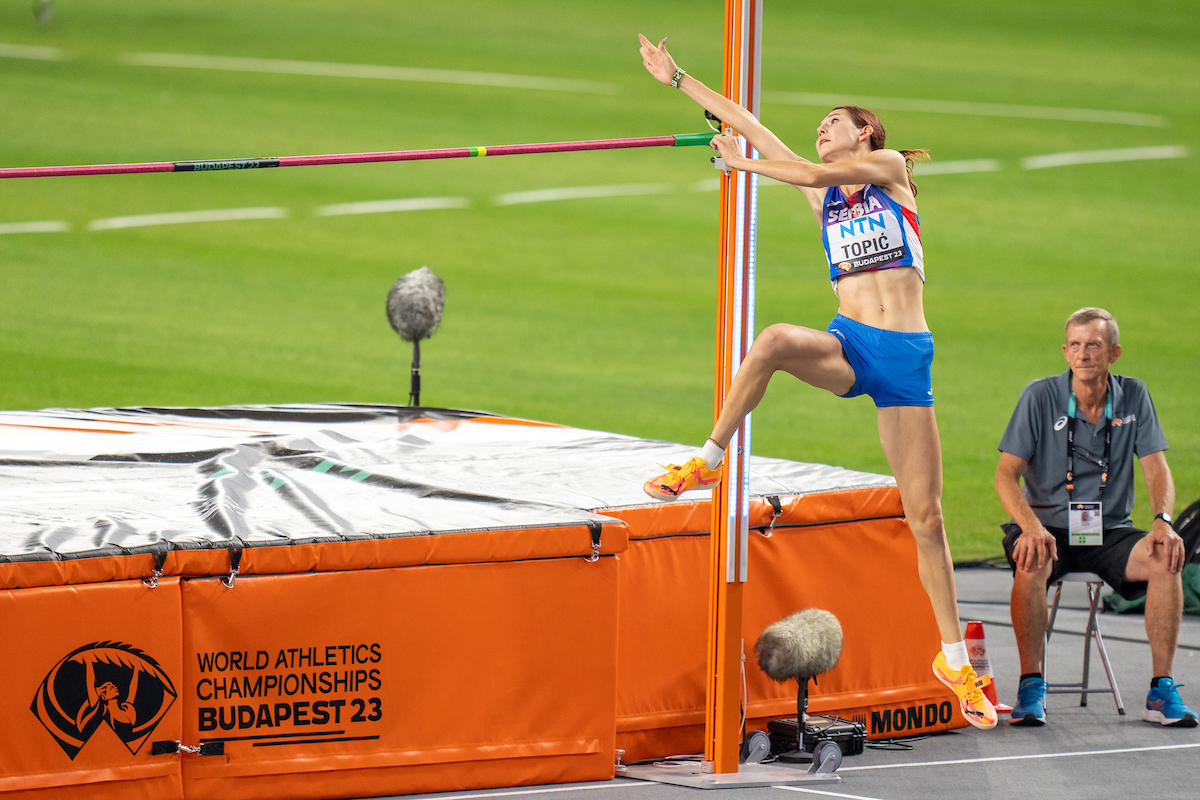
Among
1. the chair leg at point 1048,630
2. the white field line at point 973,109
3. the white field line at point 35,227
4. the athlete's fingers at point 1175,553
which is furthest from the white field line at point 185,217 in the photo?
the athlete's fingers at point 1175,553

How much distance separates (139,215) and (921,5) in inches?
585

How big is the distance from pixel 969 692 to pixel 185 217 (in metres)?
13.6

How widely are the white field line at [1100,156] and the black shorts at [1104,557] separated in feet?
48.8

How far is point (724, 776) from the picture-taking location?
5074 millimetres

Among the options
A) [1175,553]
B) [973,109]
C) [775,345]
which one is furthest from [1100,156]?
[775,345]

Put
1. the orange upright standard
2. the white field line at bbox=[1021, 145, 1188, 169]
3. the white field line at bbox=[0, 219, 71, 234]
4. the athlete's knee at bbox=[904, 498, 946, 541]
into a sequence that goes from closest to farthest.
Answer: the athlete's knee at bbox=[904, 498, 946, 541], the orange upright standard, the white field line at bbox=[0, 219, 71, 234], the white field line at bbox=[1021, 145, 1188, 169]

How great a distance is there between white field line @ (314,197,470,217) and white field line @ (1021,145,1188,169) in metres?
7.26

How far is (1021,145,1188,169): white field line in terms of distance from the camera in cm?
2031

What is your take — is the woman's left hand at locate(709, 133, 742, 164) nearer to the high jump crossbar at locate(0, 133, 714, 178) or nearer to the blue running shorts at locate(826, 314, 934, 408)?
the high jump crossbar at locate(0, 133, 714, 178)

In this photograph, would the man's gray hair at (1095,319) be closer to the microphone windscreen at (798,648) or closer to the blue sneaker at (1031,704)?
the blue sneaker at (1031,704)

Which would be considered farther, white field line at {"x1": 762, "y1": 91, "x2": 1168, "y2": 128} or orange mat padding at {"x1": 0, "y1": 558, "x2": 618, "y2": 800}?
white field line at {"x1": 762, "y1": 91, "x2": 1168, "y2": 128}

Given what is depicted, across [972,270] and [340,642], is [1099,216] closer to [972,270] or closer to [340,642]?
[972,270]

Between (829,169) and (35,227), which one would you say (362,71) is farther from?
(829,169)

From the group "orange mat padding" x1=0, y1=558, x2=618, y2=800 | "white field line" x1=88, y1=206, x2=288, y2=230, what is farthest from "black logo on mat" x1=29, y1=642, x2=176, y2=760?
"white field line" x1=88, y1=206, x2=288, y2=230
